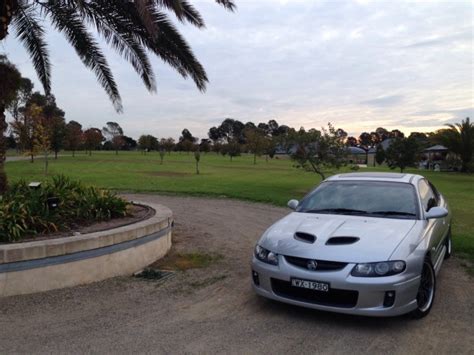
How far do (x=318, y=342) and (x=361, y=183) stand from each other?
265 centimetres

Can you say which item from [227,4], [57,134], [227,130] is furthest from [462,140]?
[227,130]

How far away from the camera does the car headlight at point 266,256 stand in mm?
4457

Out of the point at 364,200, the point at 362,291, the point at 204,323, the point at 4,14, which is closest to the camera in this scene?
the point at 362,291

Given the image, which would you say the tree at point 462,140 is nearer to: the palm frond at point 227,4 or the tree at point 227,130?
the palm frond at point 227,4

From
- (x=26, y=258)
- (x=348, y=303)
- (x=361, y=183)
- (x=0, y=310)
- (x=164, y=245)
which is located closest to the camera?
(x=348, y=303)

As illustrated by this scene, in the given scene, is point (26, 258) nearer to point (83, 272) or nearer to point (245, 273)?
point (83, 272)

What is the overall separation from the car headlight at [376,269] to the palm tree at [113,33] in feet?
18.9

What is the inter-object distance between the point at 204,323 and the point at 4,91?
6.61m

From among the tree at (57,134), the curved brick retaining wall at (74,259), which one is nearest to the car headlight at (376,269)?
the curved brick retaining wall at (74,259)

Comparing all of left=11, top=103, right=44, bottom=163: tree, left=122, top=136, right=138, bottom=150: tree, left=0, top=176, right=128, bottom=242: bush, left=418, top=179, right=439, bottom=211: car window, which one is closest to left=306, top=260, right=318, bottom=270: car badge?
left=418, top=179, right=439, bottom=211: car window

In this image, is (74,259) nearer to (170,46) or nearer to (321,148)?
(170,46)

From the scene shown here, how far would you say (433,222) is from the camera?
5.29 meters

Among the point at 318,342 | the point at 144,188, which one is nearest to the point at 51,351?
the point at 318,342

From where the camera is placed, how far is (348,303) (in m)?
4.05
